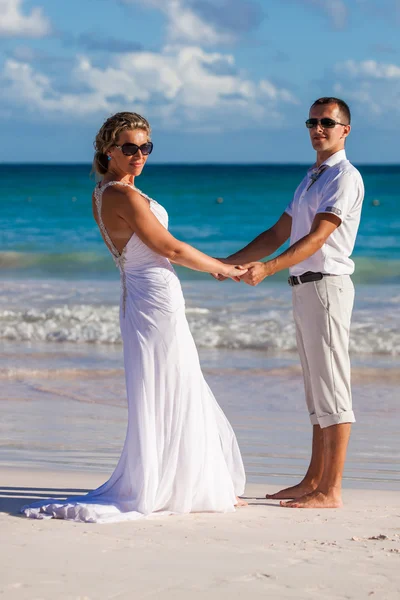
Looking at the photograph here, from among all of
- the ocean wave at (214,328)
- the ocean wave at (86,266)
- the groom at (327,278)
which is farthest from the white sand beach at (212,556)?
the ocean wave at (86,266)

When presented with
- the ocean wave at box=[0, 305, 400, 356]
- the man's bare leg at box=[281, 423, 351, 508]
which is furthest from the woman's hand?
the ocean wave at box=[0, 305, 400, 356]

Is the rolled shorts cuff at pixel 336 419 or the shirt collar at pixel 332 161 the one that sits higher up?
the shirt collar at pixel 332 161

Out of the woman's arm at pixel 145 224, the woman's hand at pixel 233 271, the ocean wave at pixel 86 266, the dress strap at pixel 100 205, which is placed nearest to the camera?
the woman's arm at pixel 145 224

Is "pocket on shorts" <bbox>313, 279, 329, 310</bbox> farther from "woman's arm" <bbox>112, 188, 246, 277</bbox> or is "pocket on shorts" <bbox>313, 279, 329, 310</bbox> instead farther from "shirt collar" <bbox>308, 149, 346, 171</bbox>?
"woman's arm" <bbox>112, 188, 246, 277</bbox>

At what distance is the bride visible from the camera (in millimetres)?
4426

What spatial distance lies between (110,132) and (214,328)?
6809 mm

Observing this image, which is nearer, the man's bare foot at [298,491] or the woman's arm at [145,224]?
the woman's arm at [145,224]

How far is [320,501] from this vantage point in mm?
4719

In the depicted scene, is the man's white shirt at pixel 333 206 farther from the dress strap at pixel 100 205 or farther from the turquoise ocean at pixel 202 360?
the turquoise ocean at pixel 202 360

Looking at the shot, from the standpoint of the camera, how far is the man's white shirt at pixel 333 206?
460cm

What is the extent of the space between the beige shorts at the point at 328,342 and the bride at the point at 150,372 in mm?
608

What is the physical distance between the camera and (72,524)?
4238 mm

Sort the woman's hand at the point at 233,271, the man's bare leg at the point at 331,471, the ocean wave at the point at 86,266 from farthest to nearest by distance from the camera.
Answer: the ocean wave at the point at 86,266, the woman's hand at the point at 233,271, the man's bare leg at the point at 331,471

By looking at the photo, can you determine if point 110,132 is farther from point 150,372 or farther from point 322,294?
point 322,294
